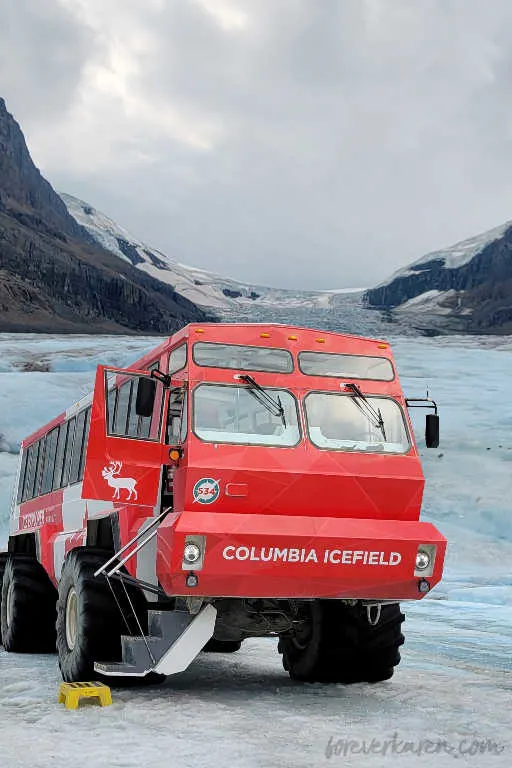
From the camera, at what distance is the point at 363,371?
8.07 metres

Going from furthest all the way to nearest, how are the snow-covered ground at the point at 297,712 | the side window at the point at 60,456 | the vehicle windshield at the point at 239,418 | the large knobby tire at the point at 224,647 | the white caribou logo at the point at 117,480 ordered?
the large knobby tire at the point at 224,647 → the side window at the point at 60,456 → the vehicle windshield at the point at 239,418 → the white caribou logo at the point at 117,480 → the snow-covered ground at the point at 297,712

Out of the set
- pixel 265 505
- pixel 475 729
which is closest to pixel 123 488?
pixel 265 505

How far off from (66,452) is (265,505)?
380cm

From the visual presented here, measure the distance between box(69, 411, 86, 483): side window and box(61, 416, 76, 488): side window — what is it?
147 millimetres

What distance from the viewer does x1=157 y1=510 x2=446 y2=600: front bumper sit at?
22.3 ft

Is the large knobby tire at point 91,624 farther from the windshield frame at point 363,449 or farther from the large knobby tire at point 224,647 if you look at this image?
the large knobby tire at point 224,647

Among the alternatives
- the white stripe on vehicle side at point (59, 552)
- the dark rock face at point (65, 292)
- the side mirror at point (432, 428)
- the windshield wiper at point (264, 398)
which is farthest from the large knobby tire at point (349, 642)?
the dark rock face at point (65, 292)

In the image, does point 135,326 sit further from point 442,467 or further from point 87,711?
point 87,711

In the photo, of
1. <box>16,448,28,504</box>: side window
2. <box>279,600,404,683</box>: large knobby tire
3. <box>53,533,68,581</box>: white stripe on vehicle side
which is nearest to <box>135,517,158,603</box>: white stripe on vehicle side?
<box>279,600,404,683</box>: large knobby tire

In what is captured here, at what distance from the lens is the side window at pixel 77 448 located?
939 cm

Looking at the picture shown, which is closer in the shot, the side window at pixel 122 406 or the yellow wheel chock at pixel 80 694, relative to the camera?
the yellow wheel chock at pixel 80 694

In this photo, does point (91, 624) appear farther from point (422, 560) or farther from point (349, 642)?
point (422, 560)

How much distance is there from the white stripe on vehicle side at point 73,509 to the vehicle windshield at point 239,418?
214 cm

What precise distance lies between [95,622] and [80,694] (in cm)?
84
